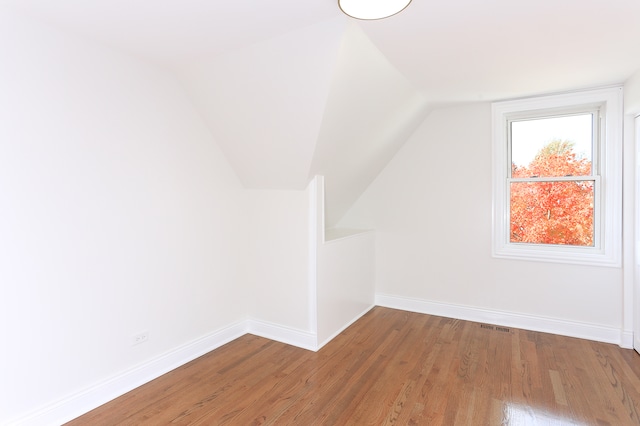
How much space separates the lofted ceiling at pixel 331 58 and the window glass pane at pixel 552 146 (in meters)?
0.41

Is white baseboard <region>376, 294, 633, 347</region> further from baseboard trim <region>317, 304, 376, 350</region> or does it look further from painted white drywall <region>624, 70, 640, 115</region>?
painted white drywall <region>624, 70, 640, 115</region>

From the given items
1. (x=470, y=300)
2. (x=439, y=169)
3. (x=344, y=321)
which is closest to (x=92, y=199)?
(x=344, y=321)

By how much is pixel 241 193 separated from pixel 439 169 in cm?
218

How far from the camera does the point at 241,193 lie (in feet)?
10.7

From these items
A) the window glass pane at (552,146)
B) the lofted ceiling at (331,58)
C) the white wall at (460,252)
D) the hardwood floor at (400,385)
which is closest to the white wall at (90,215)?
the lofted ceiling at (331,58)

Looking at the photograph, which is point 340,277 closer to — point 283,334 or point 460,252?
point 283,334

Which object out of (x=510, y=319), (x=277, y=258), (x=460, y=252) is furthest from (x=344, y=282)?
(x=510, y=319)

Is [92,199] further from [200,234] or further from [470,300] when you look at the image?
[470,300]

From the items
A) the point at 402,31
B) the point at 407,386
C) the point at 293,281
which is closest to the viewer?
the point at 402,31

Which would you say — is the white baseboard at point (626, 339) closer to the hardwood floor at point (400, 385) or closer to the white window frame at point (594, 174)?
the hardwood floor at point (400, 385)

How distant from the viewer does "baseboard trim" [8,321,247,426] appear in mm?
1900

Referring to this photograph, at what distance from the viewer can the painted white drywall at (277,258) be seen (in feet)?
9.76

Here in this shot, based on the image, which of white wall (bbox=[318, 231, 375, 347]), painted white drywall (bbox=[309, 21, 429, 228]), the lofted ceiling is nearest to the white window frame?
the lofted ceiling

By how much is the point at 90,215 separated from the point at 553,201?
3980mm
